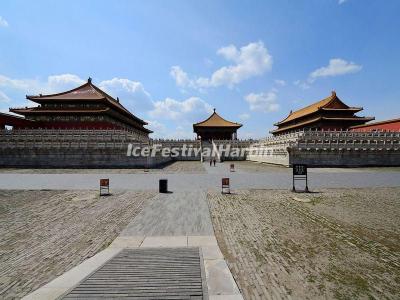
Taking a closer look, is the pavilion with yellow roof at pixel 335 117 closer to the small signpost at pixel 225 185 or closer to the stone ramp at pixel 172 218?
the small signpost at pixel 225 185

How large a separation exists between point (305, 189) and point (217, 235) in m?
9.46

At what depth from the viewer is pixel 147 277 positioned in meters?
5.11

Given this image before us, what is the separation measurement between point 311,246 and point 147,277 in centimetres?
469

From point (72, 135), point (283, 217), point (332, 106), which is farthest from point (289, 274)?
point (332, 106)

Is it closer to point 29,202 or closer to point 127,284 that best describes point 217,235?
point 127,284

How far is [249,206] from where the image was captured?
1142cm

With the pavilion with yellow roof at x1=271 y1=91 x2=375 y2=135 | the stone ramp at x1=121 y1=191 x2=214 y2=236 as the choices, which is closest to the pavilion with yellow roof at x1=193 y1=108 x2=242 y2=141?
the pavilion with yellow roof at x1=271 y1=91 x2=375 y2=135

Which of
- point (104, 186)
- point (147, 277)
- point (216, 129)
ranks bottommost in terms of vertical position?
point (147, 277)

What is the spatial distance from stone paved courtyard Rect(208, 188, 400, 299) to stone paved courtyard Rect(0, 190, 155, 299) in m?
3.91

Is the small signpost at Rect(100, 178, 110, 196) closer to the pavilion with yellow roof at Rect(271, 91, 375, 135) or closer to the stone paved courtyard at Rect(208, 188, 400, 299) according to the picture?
the stone paved courtyard at Rect(208, 188, 400, 299)

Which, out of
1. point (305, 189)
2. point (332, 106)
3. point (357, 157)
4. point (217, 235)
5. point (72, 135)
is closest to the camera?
point (217, 235)

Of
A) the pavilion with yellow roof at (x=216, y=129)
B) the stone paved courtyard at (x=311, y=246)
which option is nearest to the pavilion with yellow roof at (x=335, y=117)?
the pavilion with yellow roof at (x=216, y=129)

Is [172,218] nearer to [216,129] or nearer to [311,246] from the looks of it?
[311,246]

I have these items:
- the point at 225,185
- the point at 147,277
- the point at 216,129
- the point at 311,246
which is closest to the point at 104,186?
the point at 225,185
